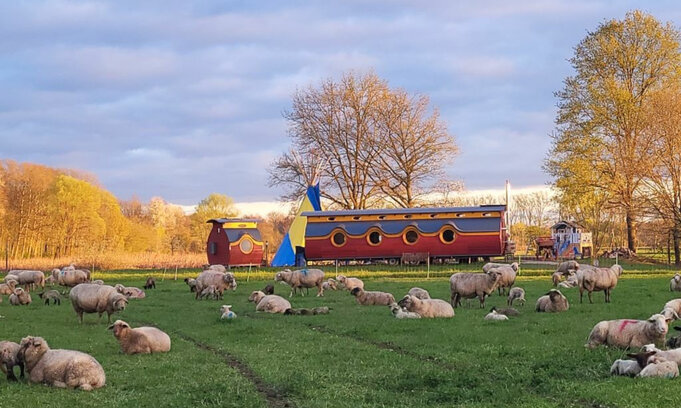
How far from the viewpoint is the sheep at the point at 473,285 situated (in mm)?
21188

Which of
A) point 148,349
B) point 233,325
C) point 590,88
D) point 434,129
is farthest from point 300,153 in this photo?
point 148,349

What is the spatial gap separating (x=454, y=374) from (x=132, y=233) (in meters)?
81.6

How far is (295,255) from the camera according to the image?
52.8m

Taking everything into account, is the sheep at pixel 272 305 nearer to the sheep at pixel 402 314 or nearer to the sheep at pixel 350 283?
the sheep at pixel 402 314

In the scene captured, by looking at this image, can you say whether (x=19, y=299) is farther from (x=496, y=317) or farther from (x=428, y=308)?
(x=496, y=317)

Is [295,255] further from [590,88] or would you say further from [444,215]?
[590,88]

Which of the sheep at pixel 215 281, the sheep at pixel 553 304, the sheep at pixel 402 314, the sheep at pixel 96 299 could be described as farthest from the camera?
the sheep at pixel 215 281

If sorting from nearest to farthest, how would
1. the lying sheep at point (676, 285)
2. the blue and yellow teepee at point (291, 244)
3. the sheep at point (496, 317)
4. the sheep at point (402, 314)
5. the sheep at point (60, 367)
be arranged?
the sheep at point (60, 367)
the sheep at point (496, 317)
the sheep at point (402, 314)
the lying sheep at point (676, 285)
the blue and yellow teepee at point (291, 244)

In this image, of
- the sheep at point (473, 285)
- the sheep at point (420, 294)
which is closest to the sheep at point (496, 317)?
the sheep at point (473, 285)

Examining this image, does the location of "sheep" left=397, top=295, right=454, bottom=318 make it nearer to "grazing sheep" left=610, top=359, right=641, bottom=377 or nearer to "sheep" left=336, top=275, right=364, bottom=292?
"grazing sheep" left=610, top=359, right=641, bottom=377

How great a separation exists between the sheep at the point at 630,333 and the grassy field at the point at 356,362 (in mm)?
563

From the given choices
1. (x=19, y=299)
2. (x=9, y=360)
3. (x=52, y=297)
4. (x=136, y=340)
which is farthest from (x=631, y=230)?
(x=9, y=360)

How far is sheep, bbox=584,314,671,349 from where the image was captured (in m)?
12.5

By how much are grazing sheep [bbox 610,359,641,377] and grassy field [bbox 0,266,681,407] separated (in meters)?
0.16
